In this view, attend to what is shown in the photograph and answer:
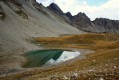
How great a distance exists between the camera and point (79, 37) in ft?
472

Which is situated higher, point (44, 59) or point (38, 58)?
point (38, 58)

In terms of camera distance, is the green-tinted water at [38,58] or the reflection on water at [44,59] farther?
the reflection on water at [44,59]

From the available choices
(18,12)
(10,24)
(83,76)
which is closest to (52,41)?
(10,24)

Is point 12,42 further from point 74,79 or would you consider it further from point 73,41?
point 74,79

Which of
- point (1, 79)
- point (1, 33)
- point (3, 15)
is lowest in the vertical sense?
point (1, 79)

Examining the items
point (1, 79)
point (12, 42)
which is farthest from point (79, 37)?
point (1, 79)

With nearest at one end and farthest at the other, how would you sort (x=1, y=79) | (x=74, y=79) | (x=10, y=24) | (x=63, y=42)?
(x=74, y=79) → (x=1, y=79) → (x=63, y=42) → (x=10, y=24)

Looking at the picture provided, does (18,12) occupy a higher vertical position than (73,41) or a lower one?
higher

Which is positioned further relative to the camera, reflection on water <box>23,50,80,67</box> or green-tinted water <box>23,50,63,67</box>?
reflection on water <box>23,50,80,67</box>

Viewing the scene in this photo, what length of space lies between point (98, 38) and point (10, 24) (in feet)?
158

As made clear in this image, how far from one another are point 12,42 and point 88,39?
4728 centimetres

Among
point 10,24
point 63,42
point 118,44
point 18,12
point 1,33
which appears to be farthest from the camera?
point 18,12

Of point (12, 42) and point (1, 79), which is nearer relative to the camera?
point (1, 79)

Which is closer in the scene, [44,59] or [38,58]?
[44,59]
